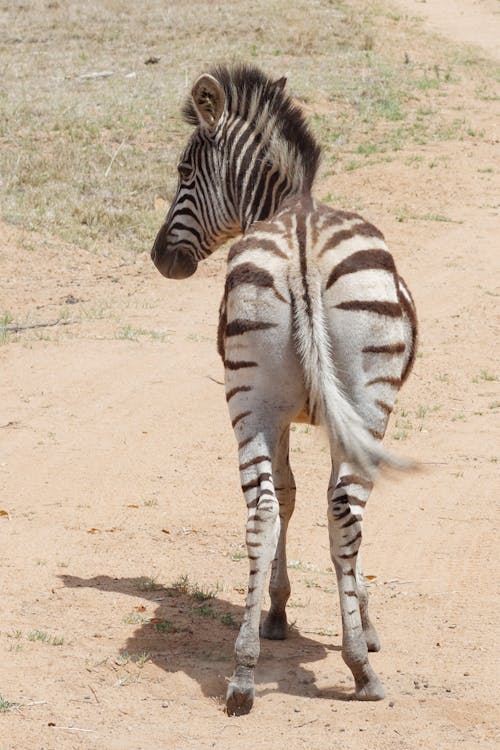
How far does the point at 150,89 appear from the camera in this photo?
60.7ft

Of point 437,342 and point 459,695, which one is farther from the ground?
point 459,695

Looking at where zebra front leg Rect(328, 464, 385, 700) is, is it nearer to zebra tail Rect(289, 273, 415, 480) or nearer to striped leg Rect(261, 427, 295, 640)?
zebra tail Rect(289, 273, 415, 480)

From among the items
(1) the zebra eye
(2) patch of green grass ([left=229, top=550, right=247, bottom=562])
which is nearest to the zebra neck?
(1) the zebra eye

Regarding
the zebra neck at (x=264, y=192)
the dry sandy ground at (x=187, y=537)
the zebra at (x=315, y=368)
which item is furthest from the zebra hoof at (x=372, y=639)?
the zebra neck at (x=264, y=192)

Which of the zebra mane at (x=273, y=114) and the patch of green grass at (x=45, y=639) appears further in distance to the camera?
the zebra mane at (x=273, y=114)

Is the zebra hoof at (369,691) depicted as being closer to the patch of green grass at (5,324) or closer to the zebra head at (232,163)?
the zebra head at (232,163)

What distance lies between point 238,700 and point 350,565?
0.75 metres

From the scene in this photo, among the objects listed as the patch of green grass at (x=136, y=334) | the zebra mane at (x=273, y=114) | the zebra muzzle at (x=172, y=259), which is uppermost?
the zebra mane at (x=273, y=114)

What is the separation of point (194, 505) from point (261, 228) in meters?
2.80

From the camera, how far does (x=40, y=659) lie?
191 inches

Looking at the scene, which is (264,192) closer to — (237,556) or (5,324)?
(237,556)

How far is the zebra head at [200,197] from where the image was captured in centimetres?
624

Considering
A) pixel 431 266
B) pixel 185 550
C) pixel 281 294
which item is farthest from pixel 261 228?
pixel 431 266

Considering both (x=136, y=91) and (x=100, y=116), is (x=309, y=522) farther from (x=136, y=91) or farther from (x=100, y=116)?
(x=136, y=91)
